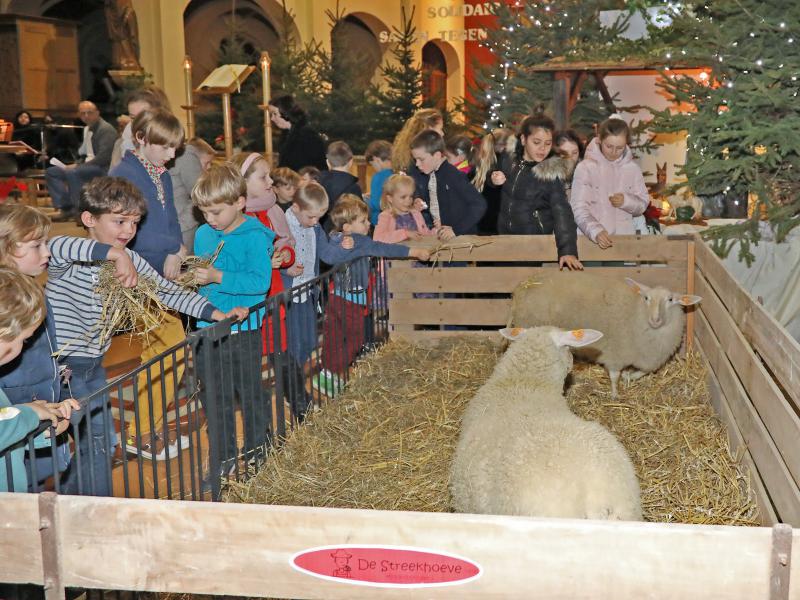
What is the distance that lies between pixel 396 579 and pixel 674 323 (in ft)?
11.8

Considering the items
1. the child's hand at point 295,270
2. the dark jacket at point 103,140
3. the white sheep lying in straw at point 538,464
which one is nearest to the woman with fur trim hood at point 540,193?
the child's hand at point 295,270

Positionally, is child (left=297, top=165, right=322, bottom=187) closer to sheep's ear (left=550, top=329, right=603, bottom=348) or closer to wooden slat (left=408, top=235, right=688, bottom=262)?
wooden slat (left=408, top=235, right=688, bottom=262)

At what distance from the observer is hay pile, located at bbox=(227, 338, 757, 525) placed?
12.1 feet

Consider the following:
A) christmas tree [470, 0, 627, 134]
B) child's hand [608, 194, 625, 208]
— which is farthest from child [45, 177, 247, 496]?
christmas tree [470, 0, 627, 134]

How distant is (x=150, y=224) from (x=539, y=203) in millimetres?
2599

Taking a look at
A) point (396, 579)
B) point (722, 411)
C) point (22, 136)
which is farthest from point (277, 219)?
point (22, 136)

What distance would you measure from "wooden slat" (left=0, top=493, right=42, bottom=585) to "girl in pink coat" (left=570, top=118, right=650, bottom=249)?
4644 millimetres

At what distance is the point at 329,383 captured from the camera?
534 centimetres

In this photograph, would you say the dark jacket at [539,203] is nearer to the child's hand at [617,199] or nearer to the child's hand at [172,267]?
the child's hand at [617,199]

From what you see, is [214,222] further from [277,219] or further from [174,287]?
[277,219]

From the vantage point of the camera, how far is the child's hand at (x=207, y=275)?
12.9 ft

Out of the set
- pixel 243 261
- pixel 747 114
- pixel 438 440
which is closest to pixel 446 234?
pixel 438 440

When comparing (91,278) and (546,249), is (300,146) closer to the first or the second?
(546,249)

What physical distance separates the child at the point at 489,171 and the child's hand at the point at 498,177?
0.73 feet
